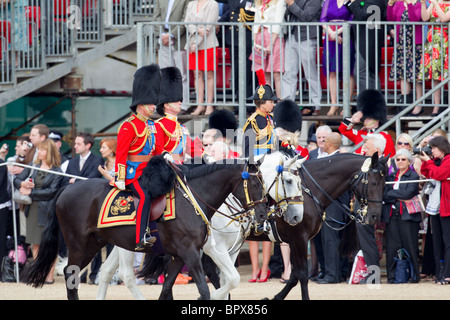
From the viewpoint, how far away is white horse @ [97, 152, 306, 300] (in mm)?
9719

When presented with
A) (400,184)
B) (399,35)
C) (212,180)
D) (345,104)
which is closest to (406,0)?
(399,35)

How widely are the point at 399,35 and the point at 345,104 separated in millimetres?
1124

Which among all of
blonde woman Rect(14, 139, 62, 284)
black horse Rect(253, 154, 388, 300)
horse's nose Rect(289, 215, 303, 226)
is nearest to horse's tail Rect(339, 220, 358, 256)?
black horse Rect(253, 154, 388, 300)

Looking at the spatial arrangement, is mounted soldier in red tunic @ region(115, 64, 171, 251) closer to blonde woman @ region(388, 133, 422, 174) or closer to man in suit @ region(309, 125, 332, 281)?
man in suit @ region(309, 125, 332, 281)

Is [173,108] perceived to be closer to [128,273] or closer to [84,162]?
[128,273]

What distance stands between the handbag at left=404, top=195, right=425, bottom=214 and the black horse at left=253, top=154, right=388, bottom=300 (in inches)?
62.9

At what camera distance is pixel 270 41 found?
13359mm

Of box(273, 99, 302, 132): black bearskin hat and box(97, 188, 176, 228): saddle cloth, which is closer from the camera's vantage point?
box(97, 188, 176, 228): saddle cloth

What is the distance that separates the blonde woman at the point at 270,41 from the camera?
43.8 ft

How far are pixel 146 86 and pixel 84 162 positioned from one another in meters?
3.23

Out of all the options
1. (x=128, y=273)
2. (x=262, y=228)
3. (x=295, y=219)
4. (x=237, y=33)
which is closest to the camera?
(x=295, y=219)

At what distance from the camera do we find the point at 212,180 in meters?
9.43

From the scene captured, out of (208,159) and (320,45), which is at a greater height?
(320,45)

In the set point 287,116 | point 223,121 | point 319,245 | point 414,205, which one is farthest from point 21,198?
point 414,205
